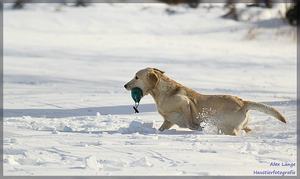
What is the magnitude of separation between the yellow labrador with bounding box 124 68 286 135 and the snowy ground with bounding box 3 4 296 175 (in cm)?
21

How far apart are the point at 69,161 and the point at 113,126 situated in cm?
265

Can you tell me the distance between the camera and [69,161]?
5852mm

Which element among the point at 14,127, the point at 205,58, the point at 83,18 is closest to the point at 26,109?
the point at 14,127

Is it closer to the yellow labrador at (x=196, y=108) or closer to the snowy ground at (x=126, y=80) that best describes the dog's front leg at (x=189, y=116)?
the yellow labrador at (x=196, y=108)

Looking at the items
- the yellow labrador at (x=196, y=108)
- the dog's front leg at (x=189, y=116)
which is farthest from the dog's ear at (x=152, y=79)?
the dog's front leg at (x=189, y=116)

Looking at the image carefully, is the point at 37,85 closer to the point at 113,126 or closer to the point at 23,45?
the point at 113,126

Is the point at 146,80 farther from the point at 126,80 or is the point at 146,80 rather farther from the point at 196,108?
the point at 126,80

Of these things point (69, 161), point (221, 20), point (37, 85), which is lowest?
point (221, 20)

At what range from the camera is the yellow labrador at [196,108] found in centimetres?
817

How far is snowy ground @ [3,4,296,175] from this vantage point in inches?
239

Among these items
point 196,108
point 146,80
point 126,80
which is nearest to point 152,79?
point 146,80

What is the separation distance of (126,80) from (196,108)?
18.8 feet

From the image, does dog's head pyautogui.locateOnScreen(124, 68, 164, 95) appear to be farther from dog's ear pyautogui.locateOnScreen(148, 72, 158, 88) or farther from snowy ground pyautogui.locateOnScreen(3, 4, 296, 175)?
snowy ground pyautogui.locateOnScreen(3, 4, 296, 175)

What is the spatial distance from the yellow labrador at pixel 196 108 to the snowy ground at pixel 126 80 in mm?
210
